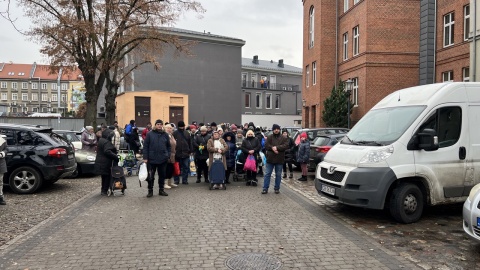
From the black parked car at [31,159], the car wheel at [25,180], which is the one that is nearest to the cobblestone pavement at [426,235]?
the black parked car at [31,159]

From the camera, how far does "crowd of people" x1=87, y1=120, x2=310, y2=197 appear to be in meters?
9.52

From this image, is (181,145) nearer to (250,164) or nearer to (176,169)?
(176,169)

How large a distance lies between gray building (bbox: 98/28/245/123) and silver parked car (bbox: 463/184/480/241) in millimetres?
39776

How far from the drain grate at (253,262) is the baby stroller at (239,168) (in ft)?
22.8

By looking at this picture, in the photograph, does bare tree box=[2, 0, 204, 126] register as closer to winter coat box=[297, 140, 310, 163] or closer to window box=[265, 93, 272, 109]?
winter coat box=[297, 140, 310, 163]

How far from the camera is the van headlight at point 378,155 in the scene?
6.84 metres

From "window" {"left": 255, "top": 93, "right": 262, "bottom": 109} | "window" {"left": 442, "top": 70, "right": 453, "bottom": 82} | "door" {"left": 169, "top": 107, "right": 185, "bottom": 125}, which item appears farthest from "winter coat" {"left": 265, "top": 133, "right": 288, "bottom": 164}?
"window" {"left": 255, "top": 93, "right": 262, "bottom": 109}

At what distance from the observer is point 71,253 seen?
5.34 m

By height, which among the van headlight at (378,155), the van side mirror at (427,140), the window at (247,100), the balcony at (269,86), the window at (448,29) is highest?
the balcony at (269,86)

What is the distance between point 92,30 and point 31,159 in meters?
10.6

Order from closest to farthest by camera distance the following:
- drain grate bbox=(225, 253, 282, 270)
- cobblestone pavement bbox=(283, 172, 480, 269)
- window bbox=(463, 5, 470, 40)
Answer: drain grate bbox=(225, 253, 282, 270) < cobblestone pavement bbox=(283, 172, 480, 269) < window bbox=(463, 5, 470, 40)

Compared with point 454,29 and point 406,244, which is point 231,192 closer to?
point 406,244

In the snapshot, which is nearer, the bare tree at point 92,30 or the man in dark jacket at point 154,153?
the man in dark jacket at point 154,153

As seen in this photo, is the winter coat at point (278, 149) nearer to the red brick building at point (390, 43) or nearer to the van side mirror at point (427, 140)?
the van side mirror at point (427, 140)
